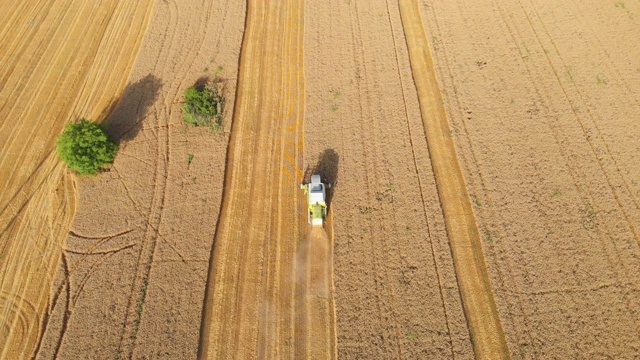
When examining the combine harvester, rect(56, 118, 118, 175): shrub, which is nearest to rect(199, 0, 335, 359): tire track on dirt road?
the combine harvester

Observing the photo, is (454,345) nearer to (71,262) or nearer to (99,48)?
(71,262)

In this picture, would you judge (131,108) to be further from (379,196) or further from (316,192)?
(379,196)

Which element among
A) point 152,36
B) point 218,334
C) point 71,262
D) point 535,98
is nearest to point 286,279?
point 218,334

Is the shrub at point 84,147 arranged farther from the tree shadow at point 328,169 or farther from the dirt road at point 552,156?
the dirt road at point 552,156

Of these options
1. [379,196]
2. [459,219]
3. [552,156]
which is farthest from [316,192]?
[552,156]

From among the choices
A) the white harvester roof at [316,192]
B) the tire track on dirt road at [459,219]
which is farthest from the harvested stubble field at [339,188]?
the white harvester roof at [316,192]
